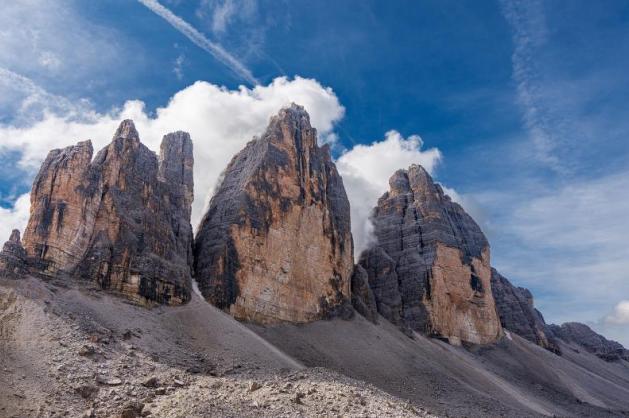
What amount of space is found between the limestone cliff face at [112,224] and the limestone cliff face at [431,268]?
40.5 meters

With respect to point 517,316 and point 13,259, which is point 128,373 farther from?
point 517,316

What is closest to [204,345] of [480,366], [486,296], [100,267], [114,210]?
[100,267]

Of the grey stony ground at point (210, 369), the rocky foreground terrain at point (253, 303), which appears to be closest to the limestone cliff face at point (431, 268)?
the rocky foreground terrain at point (253, 303)

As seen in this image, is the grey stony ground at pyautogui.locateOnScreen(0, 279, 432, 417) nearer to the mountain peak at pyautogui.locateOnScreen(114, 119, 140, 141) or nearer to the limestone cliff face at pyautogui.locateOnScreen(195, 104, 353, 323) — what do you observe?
the limestone cliff face at pyautogui.locateOnScreen(195, 104, 353, 323)

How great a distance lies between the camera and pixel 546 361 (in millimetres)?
95688

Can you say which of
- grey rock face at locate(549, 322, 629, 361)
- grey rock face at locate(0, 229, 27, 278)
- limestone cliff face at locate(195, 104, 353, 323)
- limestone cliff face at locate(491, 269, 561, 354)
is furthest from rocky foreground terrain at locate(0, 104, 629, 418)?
grey rock face at locate(549, 322, 629, 361)

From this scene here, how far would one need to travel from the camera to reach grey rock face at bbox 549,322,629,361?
144 meters

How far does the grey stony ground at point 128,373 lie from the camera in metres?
31.3

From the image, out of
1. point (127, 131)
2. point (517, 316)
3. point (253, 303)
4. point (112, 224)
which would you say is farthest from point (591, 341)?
point (112, 224)

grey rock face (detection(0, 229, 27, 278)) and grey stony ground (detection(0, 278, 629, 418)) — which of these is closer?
grey stony ground (detection(0, 278, 629, 418))

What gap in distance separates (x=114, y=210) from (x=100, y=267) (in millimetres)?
6747

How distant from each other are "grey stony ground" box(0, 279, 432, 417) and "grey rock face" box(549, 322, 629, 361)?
4903 inches

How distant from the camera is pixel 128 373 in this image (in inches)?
1414

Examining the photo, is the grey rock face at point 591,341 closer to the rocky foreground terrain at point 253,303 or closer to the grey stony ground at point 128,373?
the rocky foreground terrain at point 253,303
